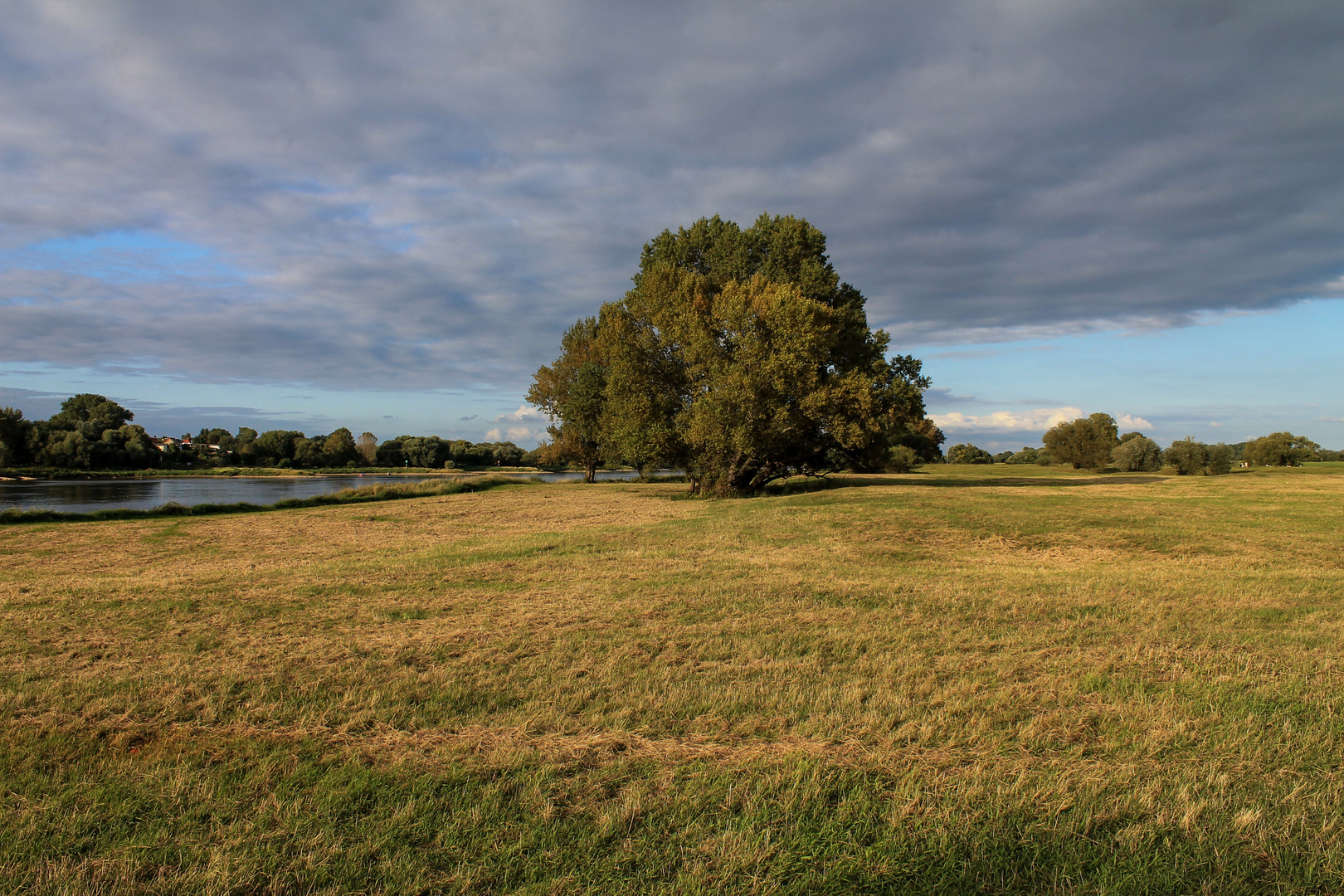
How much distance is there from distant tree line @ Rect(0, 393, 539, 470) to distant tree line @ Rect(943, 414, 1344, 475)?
185 feet

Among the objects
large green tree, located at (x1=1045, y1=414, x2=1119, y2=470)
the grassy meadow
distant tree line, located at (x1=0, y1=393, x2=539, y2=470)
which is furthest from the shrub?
the grassy meadow

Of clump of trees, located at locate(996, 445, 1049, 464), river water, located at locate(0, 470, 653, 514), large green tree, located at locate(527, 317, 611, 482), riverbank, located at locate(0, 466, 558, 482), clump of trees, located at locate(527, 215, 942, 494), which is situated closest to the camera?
clump of trees, located at locate(527, 215, 942, 494)

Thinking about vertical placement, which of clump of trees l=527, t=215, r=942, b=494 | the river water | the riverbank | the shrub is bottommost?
the river water

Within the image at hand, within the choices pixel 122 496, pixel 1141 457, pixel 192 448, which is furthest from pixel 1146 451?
pixel 192 448

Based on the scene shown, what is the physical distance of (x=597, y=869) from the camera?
2.82 m

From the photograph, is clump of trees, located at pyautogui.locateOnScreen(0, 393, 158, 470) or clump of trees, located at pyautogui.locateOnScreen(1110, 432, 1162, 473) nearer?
clump of trees, located at pyautogui.locateOnScreen(1110, 432, 1162, 473)

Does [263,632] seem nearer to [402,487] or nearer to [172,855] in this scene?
[172,855]

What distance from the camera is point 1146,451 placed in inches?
2136

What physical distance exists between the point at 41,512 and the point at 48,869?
25.7 m

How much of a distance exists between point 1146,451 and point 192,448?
107921 mm

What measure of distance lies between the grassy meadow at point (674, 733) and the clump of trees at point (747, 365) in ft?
49.7

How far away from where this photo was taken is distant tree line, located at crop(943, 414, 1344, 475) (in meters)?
50.6

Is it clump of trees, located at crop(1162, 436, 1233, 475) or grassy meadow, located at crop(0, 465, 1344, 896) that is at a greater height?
clump of trees, located at crop(1162, 436, 1233, 475)

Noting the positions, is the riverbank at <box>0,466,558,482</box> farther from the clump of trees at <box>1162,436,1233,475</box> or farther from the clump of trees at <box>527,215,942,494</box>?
the clump of trees at <box>1162,436,1233,475</box>
